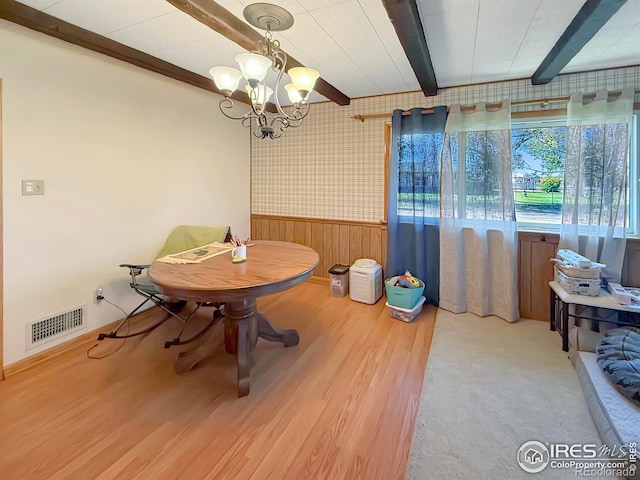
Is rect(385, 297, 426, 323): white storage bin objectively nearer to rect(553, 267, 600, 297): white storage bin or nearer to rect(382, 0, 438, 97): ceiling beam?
rect(553, 267, 600, 297): white storage bin

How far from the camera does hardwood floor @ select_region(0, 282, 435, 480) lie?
56.6 inches

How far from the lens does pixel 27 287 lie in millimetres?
2168

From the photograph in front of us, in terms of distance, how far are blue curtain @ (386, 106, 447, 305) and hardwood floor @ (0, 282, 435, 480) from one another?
988mm

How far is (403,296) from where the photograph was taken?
2.96 meters

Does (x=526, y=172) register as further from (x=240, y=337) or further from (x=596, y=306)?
(x=240, y=337)

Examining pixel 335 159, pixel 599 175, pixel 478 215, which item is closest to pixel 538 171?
pixel 599 175

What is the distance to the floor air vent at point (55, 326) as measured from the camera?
2213mm

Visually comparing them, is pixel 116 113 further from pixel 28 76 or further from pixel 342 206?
pixel 342 206

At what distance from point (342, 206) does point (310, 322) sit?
1.51m

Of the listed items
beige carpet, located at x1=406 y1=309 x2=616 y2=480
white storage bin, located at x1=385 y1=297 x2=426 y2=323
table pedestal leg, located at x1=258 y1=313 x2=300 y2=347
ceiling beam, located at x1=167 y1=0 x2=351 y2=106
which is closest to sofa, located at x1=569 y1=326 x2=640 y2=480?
beige carpet, located at x1=406 y1=309 x2=616 y2=480

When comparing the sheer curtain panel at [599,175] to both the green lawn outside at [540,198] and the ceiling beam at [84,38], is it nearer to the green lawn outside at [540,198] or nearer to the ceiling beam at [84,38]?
the green lawn outside at [540,198]

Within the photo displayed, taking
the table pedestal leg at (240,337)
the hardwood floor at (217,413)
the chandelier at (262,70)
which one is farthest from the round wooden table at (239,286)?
the chandelier at (262,70)

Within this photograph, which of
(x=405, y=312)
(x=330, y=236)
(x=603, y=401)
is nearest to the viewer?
(x=603, y=401)

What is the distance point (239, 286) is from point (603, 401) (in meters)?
2.00
